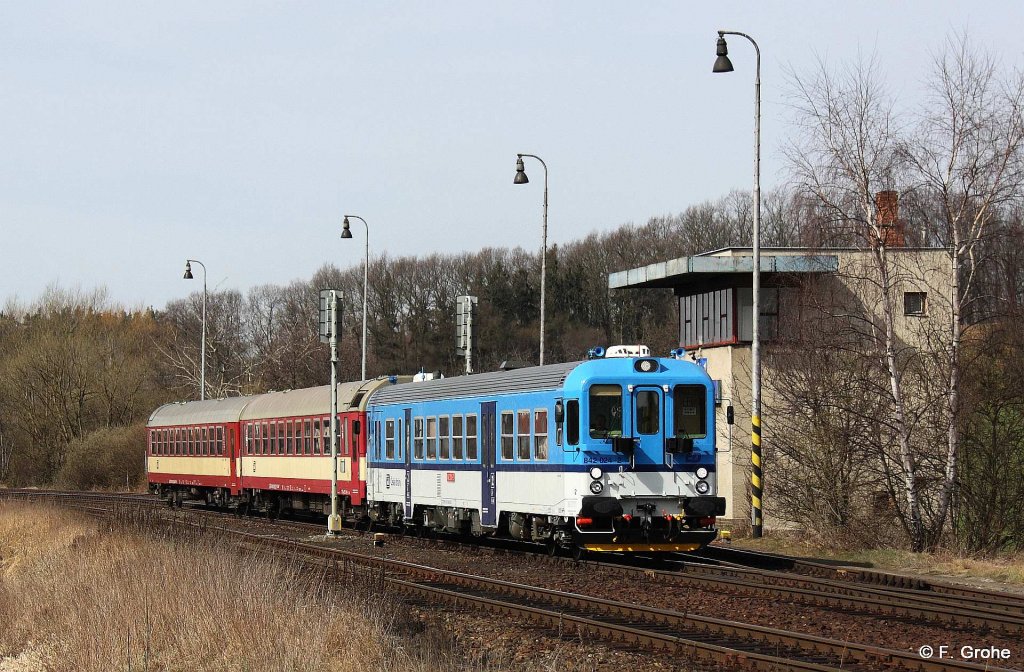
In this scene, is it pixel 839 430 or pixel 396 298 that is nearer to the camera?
pixel 839 430

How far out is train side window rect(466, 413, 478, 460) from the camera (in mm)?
22547

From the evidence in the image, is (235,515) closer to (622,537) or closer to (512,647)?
(622,537)

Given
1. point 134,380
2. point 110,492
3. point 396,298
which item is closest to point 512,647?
point 110,492

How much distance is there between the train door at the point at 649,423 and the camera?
63.6 feet

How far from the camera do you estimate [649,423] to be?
19500 mm

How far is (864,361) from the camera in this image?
80.3 feet

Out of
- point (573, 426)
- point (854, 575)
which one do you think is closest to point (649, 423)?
point (573, 426)

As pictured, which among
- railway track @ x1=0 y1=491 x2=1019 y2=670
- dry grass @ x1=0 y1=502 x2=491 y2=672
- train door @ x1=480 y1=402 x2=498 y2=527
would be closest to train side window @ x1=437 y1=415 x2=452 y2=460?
train door @ x1=480 y1=402 x2=498 y2=527

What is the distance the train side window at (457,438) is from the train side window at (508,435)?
1718mm

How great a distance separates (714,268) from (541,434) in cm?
1169

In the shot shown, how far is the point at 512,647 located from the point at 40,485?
56103mm

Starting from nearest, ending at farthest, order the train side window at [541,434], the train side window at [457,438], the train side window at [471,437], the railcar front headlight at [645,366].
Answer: the railcar front headlight at [645,366] < the train side window at [541,434] < the train side window at [471,437] < the train side window at [457,438]

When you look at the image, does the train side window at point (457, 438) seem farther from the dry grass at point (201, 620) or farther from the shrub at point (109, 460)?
the shrub at point (109, 460)

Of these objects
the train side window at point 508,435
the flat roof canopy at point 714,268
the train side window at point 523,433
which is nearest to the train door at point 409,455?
the train side window at point 508,435
